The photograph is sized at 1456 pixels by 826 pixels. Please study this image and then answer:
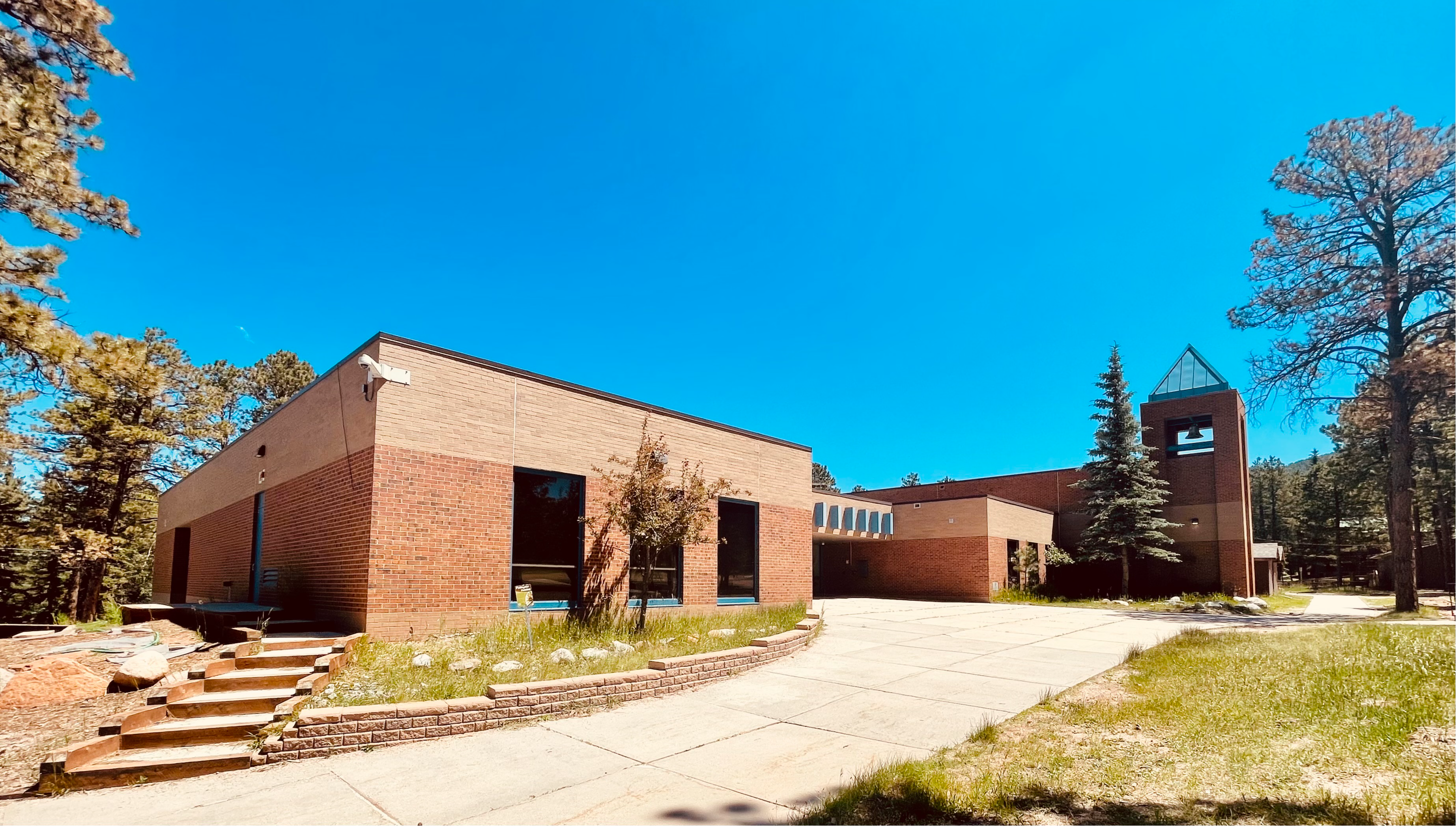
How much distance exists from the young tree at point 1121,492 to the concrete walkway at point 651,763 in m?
22.5

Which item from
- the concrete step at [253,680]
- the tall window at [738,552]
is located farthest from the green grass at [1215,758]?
the tall window at [738,552]

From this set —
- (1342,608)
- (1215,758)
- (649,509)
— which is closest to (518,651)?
(649,509)

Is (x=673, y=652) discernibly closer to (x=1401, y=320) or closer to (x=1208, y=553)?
(x=1401, y=320)

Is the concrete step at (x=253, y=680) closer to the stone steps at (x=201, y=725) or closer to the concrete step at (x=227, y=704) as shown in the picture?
the stone steps at (x=201, y=725)

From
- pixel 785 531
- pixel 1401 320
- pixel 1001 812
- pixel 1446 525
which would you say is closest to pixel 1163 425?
pixel 1446 525

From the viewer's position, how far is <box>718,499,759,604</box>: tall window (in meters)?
16.3

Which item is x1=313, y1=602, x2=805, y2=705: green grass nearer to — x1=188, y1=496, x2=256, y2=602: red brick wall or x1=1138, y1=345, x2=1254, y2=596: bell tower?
x1=188, y1=496, x2=256, y2=602: red brick wall

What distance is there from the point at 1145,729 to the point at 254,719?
806 cm

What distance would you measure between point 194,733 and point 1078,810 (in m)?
7.12

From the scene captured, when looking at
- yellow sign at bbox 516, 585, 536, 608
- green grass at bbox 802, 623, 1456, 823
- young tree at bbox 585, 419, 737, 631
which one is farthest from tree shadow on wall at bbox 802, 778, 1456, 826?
young tree at bbox 585, 419, 737, 631

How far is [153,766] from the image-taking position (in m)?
5.78

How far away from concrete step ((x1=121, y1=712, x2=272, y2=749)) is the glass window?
730 centimetres

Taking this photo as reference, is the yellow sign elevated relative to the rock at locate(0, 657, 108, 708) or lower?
elevated

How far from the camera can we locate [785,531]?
709 inches
